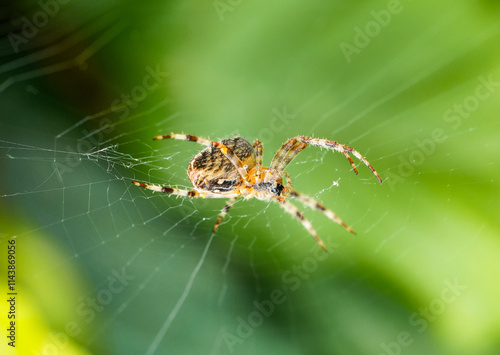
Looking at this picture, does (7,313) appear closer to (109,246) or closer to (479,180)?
(109,246)

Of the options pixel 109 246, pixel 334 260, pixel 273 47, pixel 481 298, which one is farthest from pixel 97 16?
pixel 481 298

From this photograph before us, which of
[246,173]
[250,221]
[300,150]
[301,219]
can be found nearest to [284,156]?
[300,150]

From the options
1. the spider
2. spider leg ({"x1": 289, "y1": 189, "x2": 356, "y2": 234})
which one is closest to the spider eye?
the spider

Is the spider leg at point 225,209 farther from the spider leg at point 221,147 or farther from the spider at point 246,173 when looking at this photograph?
the spider leg at point 221,147

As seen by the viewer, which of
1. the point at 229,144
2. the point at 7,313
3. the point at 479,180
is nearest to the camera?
the point at 7,313

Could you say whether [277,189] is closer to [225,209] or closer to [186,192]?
[225,209]

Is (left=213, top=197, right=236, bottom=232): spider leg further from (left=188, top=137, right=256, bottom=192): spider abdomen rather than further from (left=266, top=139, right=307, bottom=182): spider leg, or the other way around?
(left=266, top=139, right=307, bottom=182): spider leg

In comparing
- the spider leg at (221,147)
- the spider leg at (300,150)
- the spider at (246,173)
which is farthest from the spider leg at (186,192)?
the spider leg at (300,150)
